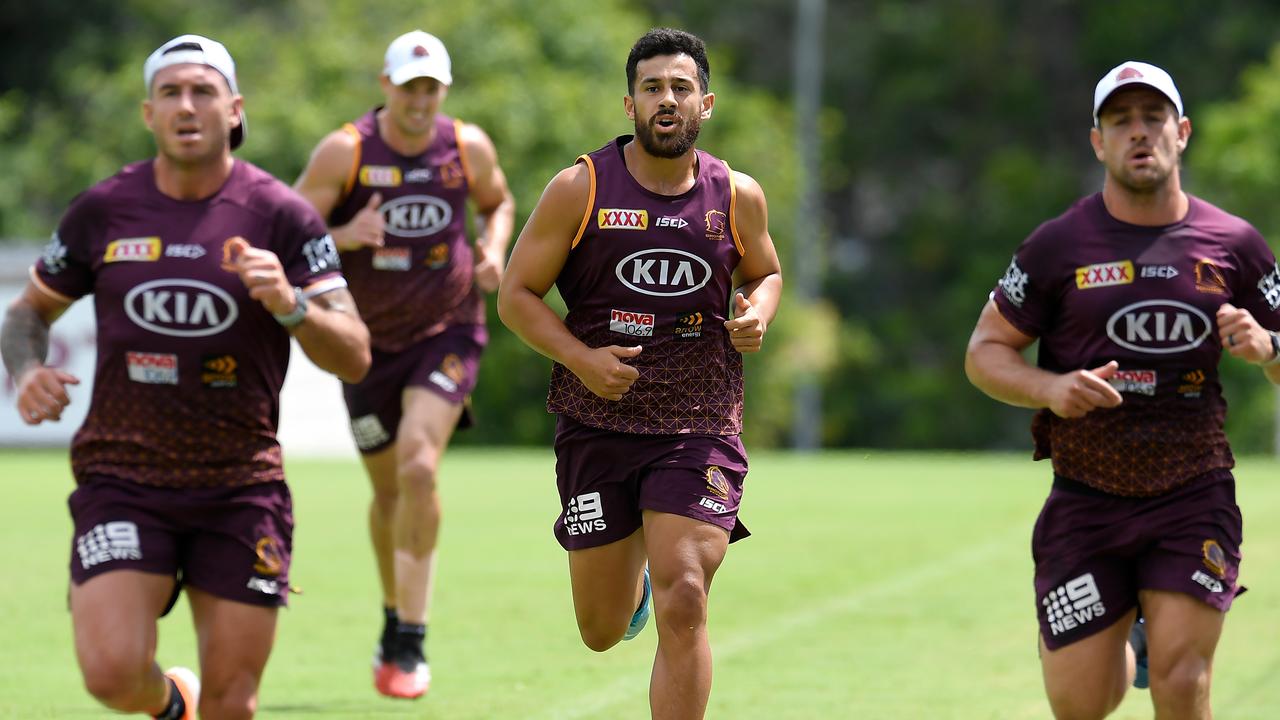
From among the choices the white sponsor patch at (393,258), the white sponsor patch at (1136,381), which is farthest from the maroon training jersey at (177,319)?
the white sponsor patch at (393,258)

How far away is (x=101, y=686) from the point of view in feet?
20.1

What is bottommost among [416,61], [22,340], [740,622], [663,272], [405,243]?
[740,622]

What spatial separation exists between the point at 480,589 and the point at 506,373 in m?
26.8

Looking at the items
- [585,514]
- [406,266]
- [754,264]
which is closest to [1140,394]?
[754,264]

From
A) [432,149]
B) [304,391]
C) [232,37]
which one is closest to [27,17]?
[232,37]

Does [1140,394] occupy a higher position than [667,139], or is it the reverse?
[667,139]

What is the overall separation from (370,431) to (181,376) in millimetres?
3787

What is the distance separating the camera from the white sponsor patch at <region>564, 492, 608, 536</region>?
23.6ft

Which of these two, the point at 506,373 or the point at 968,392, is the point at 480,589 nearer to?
the point at 506,373

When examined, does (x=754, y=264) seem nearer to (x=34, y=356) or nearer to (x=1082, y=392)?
(x=1082, y=392)

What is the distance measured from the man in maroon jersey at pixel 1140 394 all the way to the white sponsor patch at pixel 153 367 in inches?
106

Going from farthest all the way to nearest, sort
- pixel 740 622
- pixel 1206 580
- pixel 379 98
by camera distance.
A: 1. pixel 379 98
2. pixel 740 622
3. pixel 1206 580

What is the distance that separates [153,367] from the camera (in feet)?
20.5

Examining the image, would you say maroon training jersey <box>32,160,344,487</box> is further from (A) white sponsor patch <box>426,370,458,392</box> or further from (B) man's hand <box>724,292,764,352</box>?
(A) white sponsor patch <box>426,370,458,392</box>
